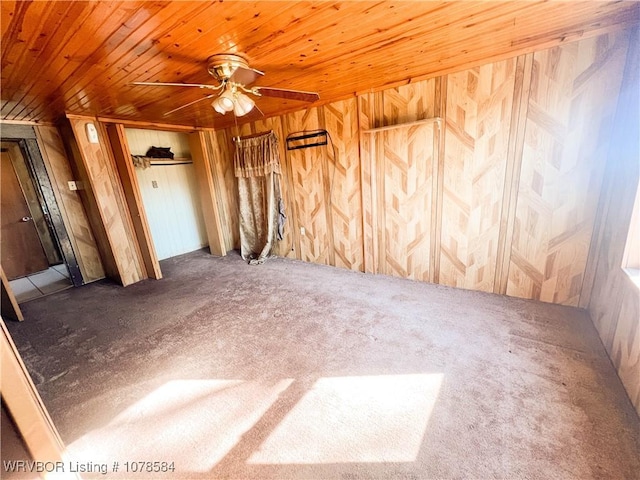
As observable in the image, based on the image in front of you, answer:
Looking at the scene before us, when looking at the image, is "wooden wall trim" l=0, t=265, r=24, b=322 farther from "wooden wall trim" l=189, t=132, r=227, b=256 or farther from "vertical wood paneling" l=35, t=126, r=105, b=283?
"wooden wall trim" l=189, t=132, r=227, b=256

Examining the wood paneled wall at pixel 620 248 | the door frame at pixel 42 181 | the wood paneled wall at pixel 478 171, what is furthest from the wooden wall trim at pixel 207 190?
the wood paneled wall at pixel 620 248

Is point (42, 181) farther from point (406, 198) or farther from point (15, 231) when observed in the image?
point (406, 198)

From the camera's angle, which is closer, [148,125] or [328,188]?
Result: [328,188]

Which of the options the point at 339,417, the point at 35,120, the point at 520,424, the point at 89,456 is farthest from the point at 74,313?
the point at 520,424

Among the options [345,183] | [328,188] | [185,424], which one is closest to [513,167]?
[345,183]

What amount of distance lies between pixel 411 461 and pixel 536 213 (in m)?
2.52

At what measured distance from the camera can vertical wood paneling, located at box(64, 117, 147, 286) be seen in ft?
11.8

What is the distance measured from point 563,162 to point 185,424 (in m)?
3.68

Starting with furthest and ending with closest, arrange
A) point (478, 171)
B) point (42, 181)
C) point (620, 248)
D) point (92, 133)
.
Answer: point (42, 181)
point (92, 133)
point (478, 171)
point (620, 248)

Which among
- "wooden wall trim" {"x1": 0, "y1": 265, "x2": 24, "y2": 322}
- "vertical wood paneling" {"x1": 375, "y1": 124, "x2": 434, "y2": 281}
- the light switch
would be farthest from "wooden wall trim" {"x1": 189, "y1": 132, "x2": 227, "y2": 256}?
"vertical wood paneling" {"x1": 375, "y1": 124, "x2": 434, "y2": 281}

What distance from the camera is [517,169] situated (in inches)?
103

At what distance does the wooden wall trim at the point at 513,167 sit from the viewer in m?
2.42

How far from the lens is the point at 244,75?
2.08m

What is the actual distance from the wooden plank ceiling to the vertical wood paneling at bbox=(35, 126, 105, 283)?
1017 mm
